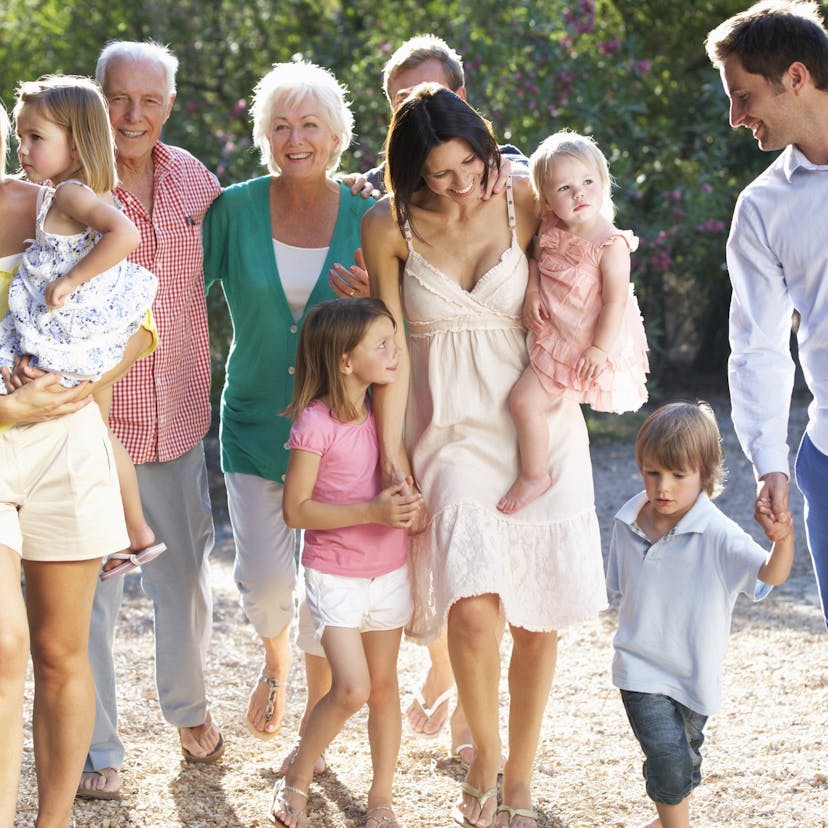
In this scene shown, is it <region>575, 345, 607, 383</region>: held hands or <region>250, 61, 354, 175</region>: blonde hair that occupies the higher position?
<region>250, 61, 354, 175</region>: blonde hair

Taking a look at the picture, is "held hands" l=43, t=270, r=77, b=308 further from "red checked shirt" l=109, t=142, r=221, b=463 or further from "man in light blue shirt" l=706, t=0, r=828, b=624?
"man in light blue shirt" l=706, t=0, r=828, b=624

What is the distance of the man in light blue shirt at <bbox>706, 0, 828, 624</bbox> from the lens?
2984 millimetres

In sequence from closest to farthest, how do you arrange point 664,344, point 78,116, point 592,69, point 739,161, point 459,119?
1. point 78,116
2. point 459,119
3. point 592,69
4. point 739,161
5. point 664,344

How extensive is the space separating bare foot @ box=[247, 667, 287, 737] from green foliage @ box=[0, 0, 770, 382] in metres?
4.99

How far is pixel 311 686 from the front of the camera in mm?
3990

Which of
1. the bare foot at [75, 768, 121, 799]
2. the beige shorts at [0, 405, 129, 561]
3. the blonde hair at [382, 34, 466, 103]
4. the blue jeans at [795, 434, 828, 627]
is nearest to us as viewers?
the beige shorts at [0, 405, 129, 561]

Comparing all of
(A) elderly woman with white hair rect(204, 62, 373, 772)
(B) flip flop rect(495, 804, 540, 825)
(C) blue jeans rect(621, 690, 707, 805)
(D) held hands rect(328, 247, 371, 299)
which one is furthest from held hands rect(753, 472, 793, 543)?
(A) elderly woman with white hair rect(204, 62, 373, 772)

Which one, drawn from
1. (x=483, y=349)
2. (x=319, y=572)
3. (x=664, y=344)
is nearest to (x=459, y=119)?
(x=483, y=349)

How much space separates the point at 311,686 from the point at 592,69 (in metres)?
6.63

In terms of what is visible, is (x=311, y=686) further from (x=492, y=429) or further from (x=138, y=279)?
(x=138, y=279)

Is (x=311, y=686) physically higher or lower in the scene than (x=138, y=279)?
lower

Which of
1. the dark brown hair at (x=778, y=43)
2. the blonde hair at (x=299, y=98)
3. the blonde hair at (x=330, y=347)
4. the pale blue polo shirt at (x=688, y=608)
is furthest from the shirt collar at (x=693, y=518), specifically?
the blonde hair at (x=299, y=98)

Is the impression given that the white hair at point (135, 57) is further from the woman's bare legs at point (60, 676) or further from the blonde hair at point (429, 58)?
the woman's bare legs at point (60, 676)

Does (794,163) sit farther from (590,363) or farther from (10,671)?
(10,671)
